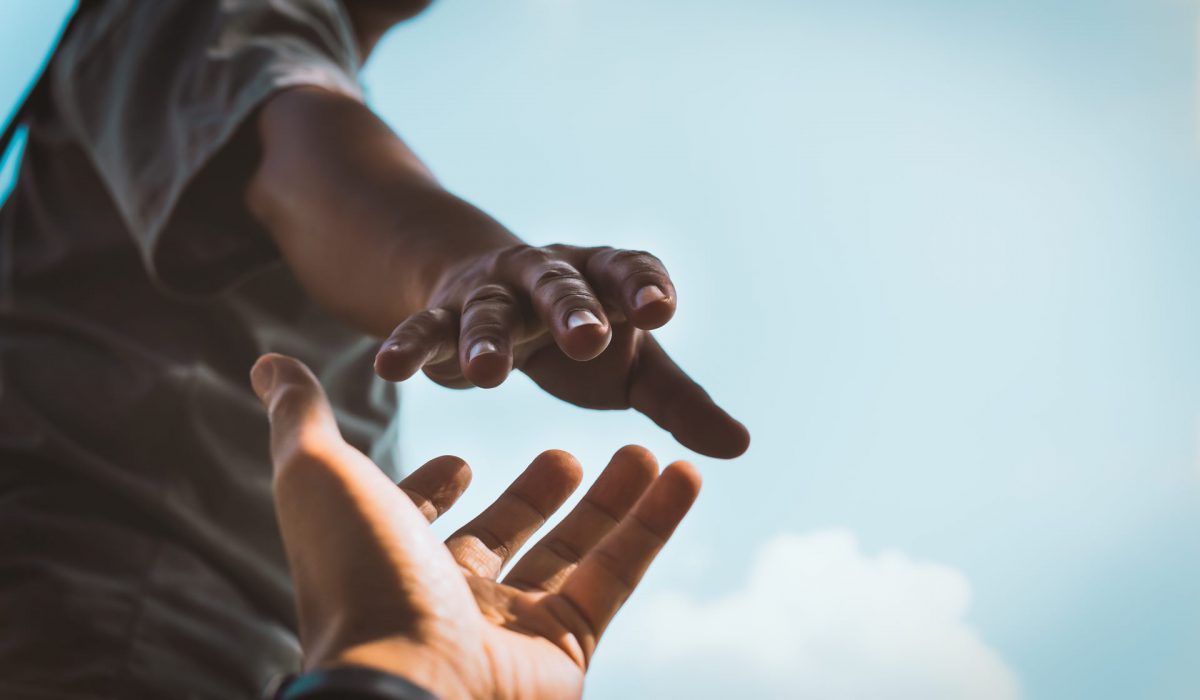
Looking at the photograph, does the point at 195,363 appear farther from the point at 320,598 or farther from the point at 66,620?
the point at 320,598

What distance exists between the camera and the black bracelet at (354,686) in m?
0.27

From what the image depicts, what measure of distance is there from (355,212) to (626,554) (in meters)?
0.25

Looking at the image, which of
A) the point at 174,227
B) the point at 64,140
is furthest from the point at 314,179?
the point at 64,140

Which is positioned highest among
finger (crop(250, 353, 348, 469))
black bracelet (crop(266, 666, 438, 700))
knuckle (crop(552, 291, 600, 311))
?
knuckle (crop(552, 291, 600, 311))

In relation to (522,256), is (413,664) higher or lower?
lower

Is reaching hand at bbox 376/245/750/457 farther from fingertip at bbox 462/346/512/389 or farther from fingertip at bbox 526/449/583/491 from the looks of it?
fingertip at bbox 526/449/583/491

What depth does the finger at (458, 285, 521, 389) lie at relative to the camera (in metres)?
0.35

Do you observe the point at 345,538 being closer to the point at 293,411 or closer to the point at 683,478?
the point at 293,411

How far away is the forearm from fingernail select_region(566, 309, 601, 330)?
98mm

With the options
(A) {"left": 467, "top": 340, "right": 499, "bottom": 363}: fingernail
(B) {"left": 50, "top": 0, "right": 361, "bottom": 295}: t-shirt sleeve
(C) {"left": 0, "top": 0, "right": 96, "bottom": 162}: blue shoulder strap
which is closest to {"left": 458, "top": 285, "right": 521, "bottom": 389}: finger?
(A) {"left": 467, "top": 340, "right": 499, "bottom": 363}: fingernail

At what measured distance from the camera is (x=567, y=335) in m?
0.35

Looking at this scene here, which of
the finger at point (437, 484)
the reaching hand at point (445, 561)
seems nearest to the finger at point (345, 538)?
the reaching hand at point (445, 561)

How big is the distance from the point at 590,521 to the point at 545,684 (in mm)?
176

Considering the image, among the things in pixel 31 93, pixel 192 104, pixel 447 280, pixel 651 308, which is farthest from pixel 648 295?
pixel 31 93
